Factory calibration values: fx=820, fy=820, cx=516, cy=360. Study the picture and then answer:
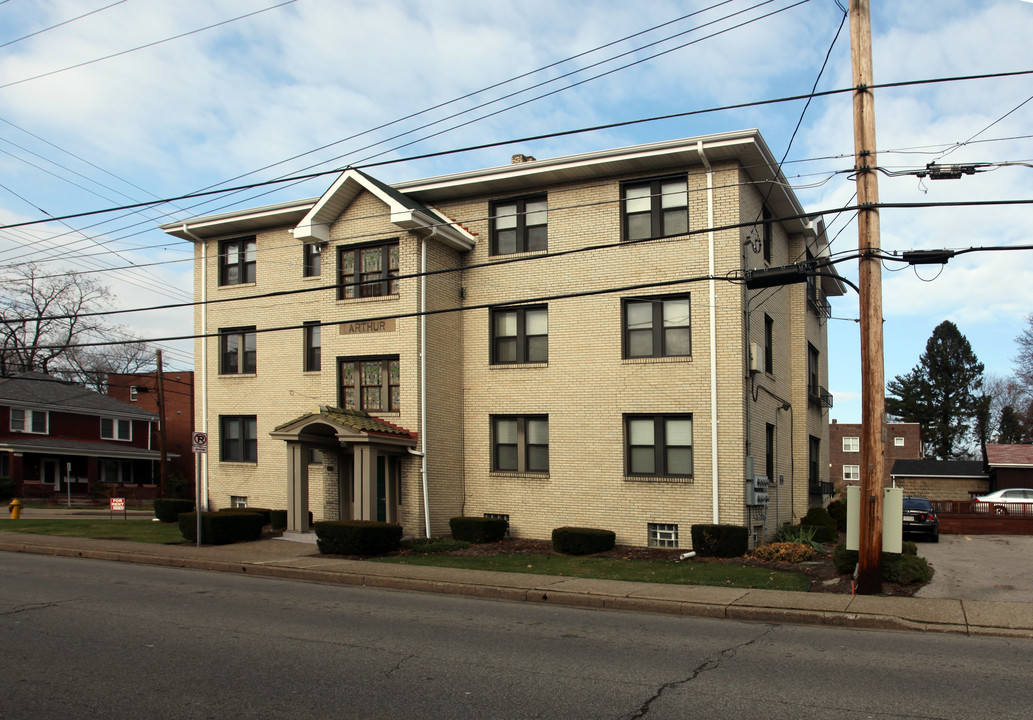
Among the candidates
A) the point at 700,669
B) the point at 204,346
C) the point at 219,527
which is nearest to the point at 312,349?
the point at 204,346

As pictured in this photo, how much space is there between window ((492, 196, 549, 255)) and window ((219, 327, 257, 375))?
9.32 meters

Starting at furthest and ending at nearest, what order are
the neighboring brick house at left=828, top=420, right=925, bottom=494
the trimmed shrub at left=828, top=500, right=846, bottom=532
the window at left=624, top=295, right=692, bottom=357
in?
the neighboring brick house at left=828, top=420, right=925, bottom=494 < the trimmed shrub at left=828, top=500, right=846, bottom=532 < the window at left=624, top=295, right=692, bottom=357

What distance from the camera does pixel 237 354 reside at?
1059 inches

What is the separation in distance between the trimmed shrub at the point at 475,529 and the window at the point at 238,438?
8.69 m

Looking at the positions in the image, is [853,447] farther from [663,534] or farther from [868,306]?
[868,306]

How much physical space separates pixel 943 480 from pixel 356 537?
46.1 metres

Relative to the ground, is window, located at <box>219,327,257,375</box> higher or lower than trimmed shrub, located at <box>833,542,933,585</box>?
higher

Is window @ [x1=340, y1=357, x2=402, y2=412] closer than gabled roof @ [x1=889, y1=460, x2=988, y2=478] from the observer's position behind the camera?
Yes

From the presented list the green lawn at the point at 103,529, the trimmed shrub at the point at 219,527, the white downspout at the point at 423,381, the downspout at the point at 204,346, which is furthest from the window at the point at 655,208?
the downspout at the point at 204,346

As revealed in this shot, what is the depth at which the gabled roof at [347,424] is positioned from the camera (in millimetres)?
20000

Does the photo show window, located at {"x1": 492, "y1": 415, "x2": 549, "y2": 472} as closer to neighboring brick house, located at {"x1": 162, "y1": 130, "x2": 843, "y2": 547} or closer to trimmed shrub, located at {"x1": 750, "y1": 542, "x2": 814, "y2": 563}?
neighboring brick house, located at {"x1": 162, "y1": 130, "x2": 843, "y2": 547}

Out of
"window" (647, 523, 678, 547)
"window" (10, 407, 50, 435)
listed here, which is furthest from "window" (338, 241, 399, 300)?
"window" (10, 407, 50, 435)

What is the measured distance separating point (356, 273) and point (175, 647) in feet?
48.9

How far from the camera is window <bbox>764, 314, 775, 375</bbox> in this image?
22500 millimetres
